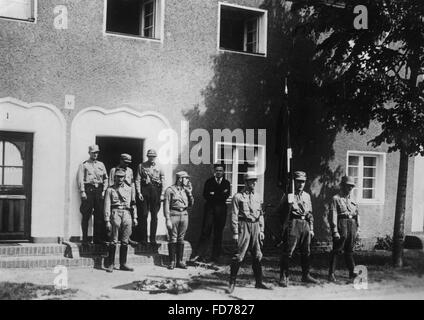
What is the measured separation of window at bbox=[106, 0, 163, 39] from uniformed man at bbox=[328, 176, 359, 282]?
18.3 ft

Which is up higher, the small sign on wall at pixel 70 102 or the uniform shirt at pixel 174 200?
the small sign on wall at pixel 70 102

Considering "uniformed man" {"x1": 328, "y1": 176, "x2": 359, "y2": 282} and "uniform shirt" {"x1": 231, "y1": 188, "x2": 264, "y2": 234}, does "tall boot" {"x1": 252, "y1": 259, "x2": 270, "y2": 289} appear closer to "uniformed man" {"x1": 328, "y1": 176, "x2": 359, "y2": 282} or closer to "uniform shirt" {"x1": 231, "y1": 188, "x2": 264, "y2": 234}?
"uniform shirt" {"x1": 231, "y1": 188, "x2": 264, "y2": 234}

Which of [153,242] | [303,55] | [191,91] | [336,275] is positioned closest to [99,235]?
[153,242]

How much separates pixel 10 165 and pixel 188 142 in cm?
387

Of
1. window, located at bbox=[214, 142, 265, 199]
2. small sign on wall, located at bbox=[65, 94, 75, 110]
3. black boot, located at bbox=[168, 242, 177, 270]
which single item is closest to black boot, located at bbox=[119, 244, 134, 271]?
black boot, located at bbox=[168, 242, 177, 270]

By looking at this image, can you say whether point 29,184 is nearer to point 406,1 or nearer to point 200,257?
point 200,257

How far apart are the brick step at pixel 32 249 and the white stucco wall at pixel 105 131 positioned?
594 mm

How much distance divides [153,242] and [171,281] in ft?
7.97

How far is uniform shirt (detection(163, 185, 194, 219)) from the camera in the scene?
1140 cm

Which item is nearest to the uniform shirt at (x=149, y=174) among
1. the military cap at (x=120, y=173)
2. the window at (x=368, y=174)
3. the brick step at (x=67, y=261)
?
the military cap at (x=120, y=173)

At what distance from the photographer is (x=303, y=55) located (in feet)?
48.8

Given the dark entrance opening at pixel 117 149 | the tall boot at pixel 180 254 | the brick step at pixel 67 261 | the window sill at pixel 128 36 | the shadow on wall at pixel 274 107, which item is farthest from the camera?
the shadow on wall at pixel 274 107

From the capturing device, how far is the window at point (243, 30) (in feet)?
46.8

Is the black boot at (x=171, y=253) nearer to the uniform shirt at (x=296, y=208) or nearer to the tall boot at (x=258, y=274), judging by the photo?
the tall boot at (x=258, y=274)
